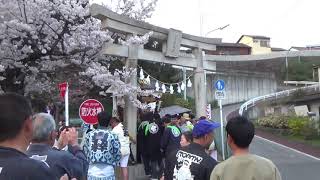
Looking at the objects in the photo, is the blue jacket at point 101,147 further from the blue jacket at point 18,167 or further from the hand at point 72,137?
the blue jacket at point 18,167

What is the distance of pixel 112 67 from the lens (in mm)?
19391

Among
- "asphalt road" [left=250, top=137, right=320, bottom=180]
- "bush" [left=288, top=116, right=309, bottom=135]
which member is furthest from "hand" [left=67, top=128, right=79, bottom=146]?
"bush" [left=288, top=116, right=309, bottom=135]

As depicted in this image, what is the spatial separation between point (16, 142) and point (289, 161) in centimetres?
2013

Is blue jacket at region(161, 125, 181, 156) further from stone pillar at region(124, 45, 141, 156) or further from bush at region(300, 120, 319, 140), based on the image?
bush at region(300, 120, 319, 140)

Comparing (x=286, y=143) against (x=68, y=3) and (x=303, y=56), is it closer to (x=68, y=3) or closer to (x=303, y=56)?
(x=68, y=3)

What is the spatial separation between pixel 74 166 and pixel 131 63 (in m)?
11.9

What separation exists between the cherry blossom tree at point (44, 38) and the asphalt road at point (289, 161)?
6521 mm

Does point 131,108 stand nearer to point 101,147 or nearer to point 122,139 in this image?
point 122,139

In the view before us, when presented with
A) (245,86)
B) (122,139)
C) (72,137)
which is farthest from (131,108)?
(245,86)

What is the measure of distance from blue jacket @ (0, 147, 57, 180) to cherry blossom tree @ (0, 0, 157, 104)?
1021cm

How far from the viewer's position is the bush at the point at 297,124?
36500 mm

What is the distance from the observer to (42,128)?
4.47m

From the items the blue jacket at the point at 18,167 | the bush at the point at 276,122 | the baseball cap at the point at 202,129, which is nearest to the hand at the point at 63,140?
the baseball cap at the point at 202,129

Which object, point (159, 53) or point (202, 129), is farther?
point (159, 53)
